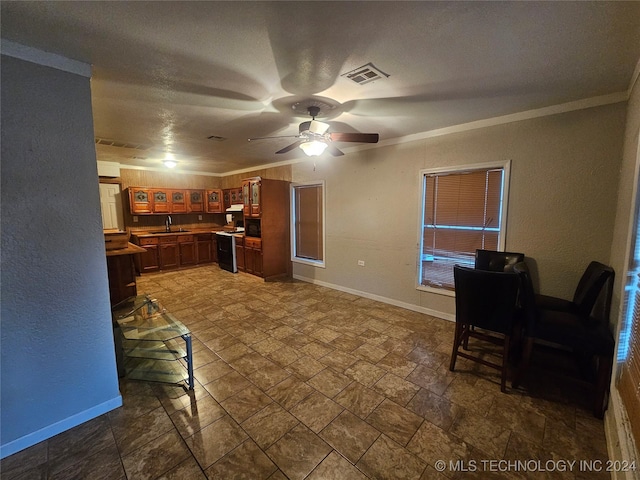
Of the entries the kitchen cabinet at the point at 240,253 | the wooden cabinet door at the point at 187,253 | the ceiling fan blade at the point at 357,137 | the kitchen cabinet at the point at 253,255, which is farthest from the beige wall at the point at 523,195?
the wooden cabinet door at the point at 187,253

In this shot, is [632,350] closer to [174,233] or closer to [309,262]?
[309,262]

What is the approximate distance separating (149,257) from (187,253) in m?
0.82

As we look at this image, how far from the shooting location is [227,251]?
253 inches

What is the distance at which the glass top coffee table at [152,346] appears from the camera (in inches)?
92.5

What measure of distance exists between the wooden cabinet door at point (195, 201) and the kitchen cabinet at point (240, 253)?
1839 millimetres

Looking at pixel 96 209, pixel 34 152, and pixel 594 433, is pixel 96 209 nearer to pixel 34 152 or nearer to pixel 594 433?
pixel 34 152

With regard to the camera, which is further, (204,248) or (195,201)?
(195,201)

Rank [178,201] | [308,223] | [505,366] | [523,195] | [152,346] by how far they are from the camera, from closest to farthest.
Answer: [505,366] < [152,346] < [523,195] < [308,223] < [178,201]

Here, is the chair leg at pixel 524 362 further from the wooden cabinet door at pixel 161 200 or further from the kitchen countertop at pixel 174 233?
the wooden cabinet door at pixel 161 200

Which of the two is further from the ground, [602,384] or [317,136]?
[317,136]

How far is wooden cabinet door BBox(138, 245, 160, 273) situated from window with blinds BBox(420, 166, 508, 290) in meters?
5.80

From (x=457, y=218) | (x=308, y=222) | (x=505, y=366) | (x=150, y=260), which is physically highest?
(x=457, y=218)

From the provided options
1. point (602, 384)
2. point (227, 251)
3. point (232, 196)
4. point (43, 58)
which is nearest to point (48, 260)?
point (43, 58)

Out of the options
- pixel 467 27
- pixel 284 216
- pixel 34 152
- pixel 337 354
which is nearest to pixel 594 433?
pixel 337 354
